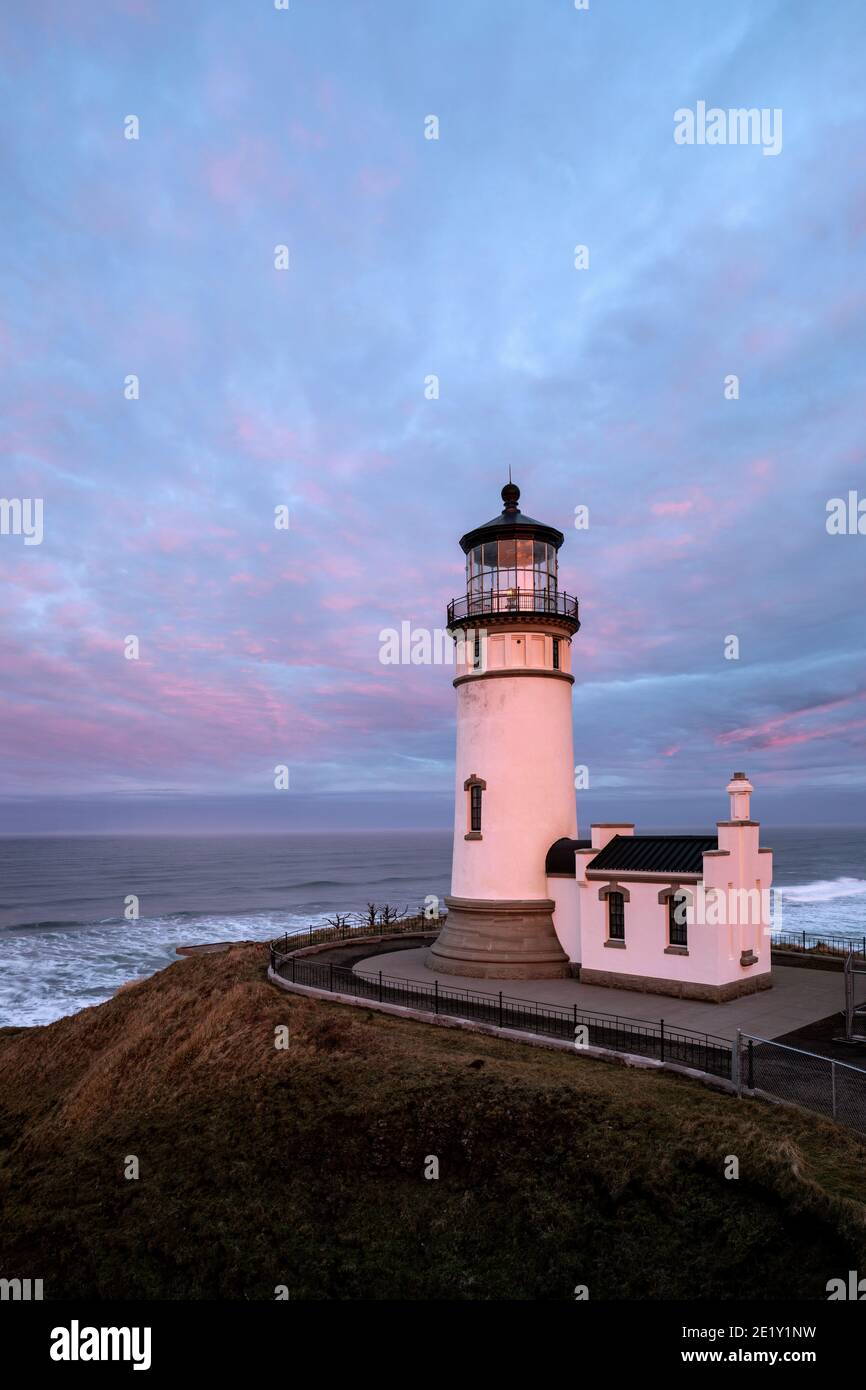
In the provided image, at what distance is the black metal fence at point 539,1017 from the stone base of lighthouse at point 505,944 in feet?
6.66

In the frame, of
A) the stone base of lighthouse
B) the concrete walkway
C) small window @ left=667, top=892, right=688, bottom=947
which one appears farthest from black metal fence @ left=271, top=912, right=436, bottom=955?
small window @ left=667, top=892, right=688, bottom=947

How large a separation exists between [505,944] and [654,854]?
5419 mm

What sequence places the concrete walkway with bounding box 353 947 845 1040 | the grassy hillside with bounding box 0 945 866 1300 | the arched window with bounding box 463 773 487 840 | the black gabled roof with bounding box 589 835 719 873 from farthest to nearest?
1. the arched window with bounding box 463 773 487 840
2. the black gabled roof with bounding box 589 835 719 873
3. the concrete walkway with bounding box 353 947 845 1040
4. the grassy hillside with bounding box 0 945 866 1300

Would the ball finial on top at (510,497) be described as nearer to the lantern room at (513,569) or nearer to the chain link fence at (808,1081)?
the lantern room at (513,569)

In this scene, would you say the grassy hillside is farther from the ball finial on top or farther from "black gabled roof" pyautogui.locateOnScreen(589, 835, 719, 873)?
the ball finial on top

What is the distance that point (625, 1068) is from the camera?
593 inches

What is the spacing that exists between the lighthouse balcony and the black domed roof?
1580 millimetres

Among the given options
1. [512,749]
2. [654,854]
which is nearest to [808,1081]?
[654,854]

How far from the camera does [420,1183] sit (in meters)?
11.7

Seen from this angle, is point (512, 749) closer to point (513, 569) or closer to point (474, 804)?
point (474, 804)

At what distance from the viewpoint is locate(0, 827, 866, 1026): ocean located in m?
43.7

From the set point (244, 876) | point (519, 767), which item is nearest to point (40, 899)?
point (244, 876)
